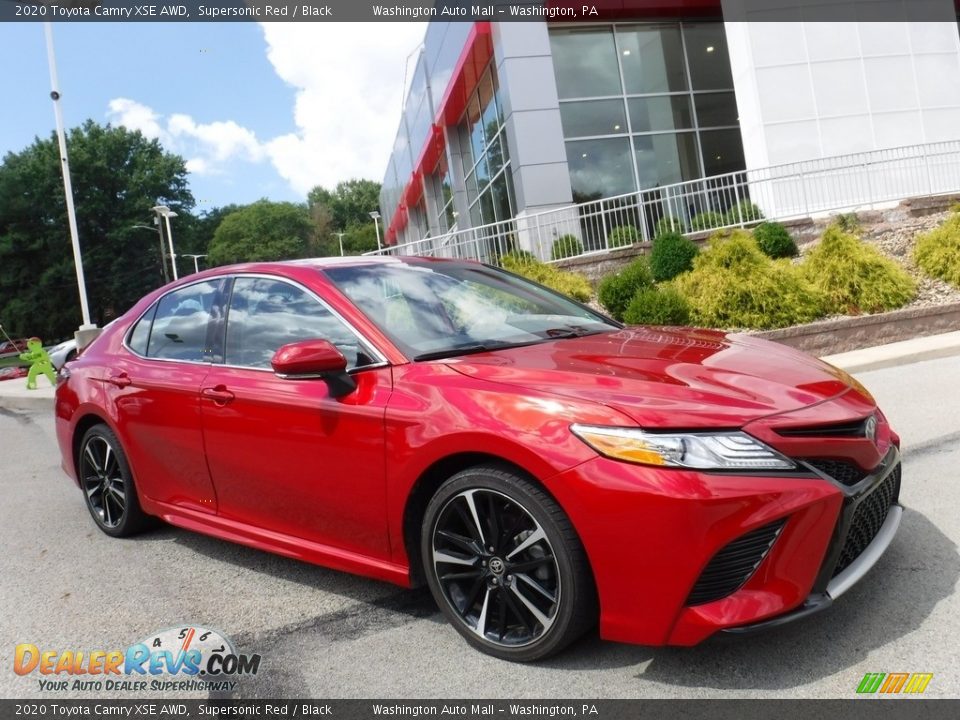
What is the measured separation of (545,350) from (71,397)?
330 centimetres

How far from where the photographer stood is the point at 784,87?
1775 centimetres

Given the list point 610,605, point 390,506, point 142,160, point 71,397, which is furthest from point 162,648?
point 142,160

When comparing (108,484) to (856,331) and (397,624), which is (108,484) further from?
(856,331)

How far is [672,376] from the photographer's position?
2.77 metres

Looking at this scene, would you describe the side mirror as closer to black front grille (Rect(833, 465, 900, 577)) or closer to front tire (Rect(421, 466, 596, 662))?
front tire (Rect(421, 466, 596, 662))

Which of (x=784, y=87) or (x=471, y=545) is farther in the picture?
(x=784, y=87)

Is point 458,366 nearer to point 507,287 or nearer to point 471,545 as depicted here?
point 471,545

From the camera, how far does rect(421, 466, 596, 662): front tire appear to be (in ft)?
8.42

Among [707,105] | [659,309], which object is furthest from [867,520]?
[707,105]

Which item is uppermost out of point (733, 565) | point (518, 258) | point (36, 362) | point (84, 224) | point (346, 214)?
point (346, 214)

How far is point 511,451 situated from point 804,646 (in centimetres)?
121

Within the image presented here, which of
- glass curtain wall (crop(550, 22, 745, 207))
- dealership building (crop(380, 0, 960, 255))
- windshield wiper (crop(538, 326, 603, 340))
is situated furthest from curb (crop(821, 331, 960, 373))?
glass curtain wall (crop(550, 22, 745, 207))

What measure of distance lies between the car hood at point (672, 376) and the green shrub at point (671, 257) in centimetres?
886

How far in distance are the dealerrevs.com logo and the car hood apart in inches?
58.0
